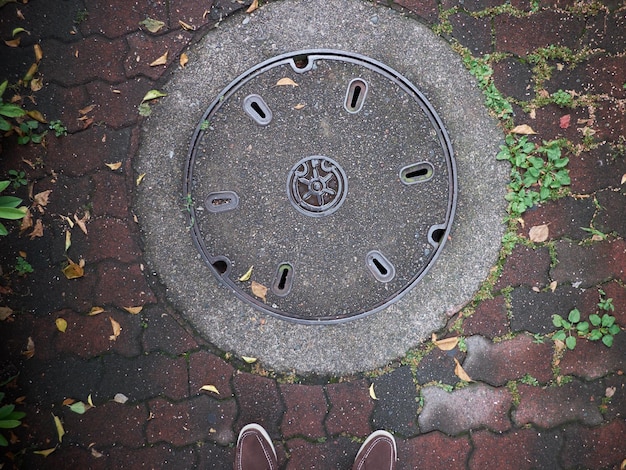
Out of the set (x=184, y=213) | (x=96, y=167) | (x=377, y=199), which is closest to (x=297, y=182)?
(x=377, y=199)

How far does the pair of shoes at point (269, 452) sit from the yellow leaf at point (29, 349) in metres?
1.14

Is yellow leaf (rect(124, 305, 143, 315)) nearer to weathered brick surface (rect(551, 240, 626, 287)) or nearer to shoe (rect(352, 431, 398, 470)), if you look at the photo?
shoe (rect(352, 431, 398, 470))

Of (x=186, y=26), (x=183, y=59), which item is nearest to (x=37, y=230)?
(x=183, y=59)

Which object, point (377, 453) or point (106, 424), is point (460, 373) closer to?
point (377, 453)

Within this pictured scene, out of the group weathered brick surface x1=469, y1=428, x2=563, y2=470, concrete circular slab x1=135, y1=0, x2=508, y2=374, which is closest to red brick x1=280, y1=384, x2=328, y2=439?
concrete circular slab x1=135, y1=0, x2=508, y2=374

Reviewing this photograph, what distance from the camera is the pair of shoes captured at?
2.68 meters

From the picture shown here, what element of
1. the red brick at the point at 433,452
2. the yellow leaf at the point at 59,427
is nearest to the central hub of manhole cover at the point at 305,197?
the red brick at the point at 433,452

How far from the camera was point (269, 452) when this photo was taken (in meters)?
2.71

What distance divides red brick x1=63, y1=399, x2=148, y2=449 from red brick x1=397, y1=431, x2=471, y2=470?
1.34m

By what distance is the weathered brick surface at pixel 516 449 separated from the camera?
2742 mm

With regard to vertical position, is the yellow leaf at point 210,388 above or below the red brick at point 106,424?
Result: above

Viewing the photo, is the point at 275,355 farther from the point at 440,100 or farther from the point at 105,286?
the point at 440,100

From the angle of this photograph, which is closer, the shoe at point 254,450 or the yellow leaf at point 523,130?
the shoe at point 254,450

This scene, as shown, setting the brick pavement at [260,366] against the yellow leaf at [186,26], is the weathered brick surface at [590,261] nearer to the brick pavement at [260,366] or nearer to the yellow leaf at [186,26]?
the brick pavement at [260,366]
